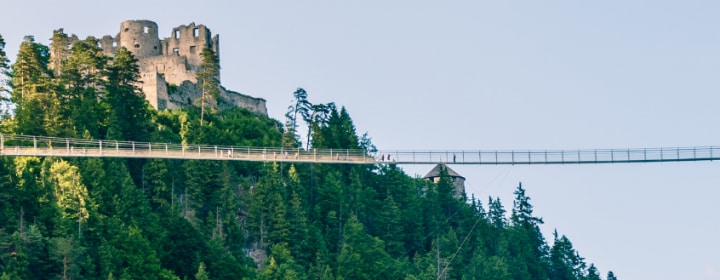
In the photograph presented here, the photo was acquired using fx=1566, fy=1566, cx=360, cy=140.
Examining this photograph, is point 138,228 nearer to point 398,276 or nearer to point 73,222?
point 73,222

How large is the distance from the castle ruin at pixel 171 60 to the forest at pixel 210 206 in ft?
4.97

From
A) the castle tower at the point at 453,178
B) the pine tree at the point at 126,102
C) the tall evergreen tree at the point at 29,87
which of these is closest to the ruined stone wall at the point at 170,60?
the pine tree at the point at 126,102

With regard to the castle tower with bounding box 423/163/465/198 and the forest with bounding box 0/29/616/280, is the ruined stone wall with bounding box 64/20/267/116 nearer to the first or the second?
the forest with bounding box 0/29/616/280

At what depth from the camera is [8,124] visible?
92.5 m

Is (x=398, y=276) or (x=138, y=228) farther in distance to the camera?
(x=398, y=276)

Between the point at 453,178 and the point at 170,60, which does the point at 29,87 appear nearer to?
the point at 170,60

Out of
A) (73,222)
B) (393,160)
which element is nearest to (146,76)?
(73,222)

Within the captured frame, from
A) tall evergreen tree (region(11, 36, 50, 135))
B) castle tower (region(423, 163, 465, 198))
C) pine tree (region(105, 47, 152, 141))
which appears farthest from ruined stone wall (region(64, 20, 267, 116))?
castle tower (region(423, 163, 465, 198))

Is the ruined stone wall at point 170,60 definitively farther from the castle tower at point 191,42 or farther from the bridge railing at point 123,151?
the bridge railing at point 123,151

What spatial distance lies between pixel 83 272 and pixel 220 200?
15814 millimetres

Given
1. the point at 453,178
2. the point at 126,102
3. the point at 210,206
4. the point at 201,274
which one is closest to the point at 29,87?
the point at 126,102

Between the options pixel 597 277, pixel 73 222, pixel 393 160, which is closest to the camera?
pixel 393 160

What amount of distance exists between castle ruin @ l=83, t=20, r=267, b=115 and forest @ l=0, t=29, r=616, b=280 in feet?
4.97

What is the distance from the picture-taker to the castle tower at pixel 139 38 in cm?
11794
